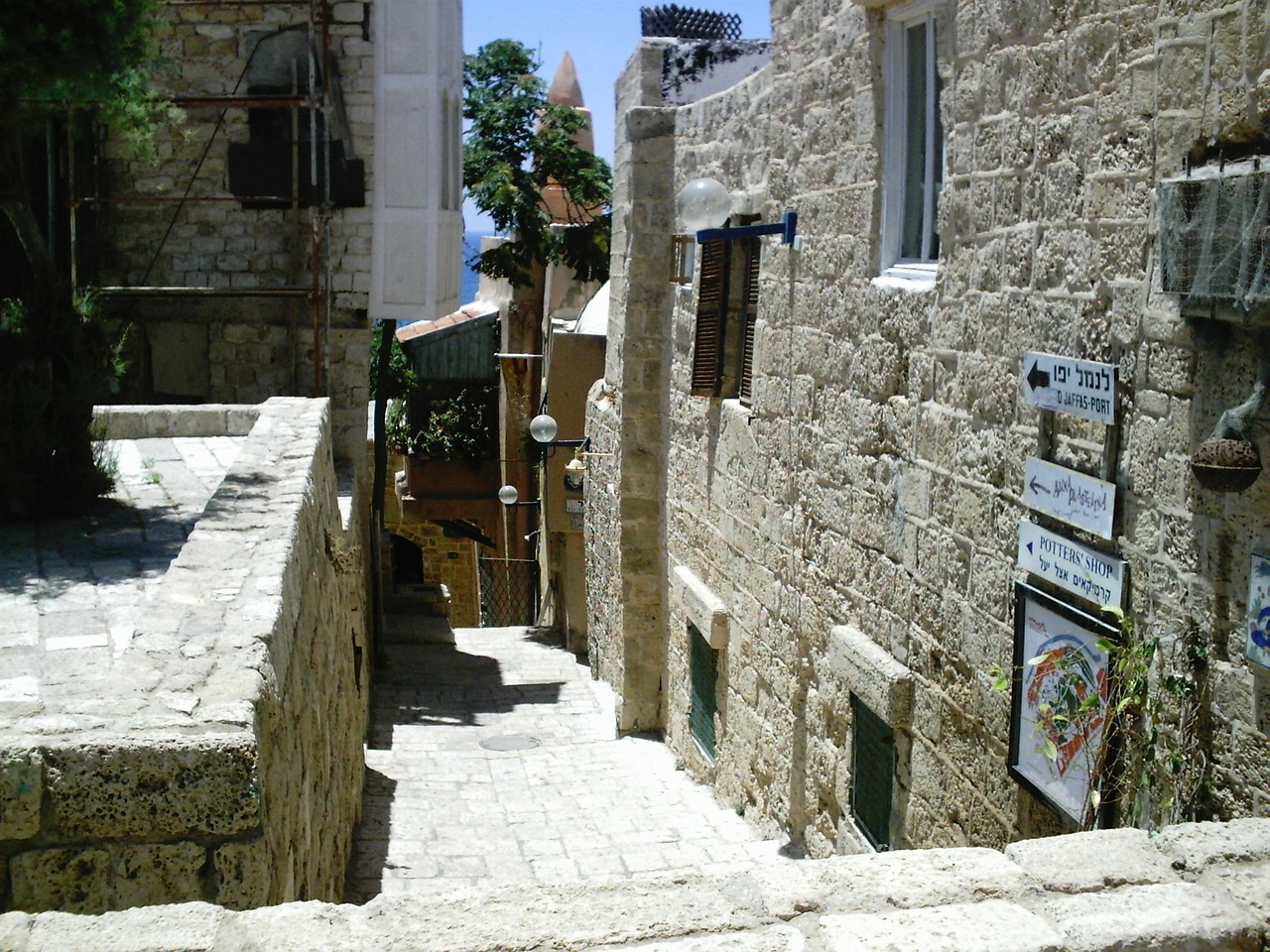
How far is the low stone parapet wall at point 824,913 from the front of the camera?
2.61 meters

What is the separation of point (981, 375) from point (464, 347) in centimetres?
1859

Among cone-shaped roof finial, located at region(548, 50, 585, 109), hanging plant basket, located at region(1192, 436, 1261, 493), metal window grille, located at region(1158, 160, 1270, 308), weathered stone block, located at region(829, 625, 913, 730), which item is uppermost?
cone-shaped roof finial, located at region(548, 50, 585, 109)

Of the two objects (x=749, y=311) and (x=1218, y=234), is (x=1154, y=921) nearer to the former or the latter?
(x=1218, y=234)

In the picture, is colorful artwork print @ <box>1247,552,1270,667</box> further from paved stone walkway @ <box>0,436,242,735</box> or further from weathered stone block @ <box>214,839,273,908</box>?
paved stone walkway @ <box>0,436,242,735</box>

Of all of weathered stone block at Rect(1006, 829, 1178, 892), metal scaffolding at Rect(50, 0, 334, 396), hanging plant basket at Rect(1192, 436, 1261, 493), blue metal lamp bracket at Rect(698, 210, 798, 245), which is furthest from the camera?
metal scaffolding at Rect(50, 0, 334, 396)

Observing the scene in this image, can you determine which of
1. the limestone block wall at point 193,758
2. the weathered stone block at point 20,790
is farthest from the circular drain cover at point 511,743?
the weathered stone block at point 20,790

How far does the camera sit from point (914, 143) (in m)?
6.36

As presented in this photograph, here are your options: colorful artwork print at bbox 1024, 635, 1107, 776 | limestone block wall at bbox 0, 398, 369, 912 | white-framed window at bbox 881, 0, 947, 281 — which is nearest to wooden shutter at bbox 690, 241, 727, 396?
white-framed window at bbox 881, 0, 947, 281

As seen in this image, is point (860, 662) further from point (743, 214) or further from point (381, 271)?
point (381, 271)

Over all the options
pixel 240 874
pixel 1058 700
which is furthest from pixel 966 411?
pixel 240 874

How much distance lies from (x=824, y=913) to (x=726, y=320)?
665cm

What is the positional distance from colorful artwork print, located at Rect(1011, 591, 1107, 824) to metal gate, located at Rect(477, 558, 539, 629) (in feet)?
60.1

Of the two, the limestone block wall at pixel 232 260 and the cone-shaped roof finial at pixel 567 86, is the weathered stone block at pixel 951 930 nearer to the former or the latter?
the limestone block wall at pixel 232 260

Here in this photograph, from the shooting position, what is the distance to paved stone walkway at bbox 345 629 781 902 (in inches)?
312
